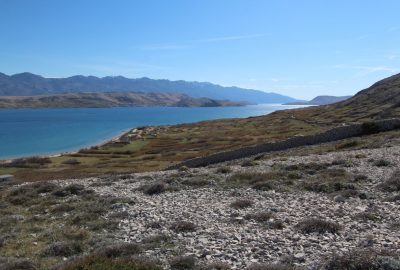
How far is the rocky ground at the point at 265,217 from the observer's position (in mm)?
13711

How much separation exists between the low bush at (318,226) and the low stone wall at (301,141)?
38.1 meters

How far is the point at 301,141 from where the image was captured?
182 feet

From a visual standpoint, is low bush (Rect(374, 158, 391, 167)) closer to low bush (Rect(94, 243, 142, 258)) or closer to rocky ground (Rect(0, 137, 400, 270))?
rocky ground (Rect(0, 137, 400, 270))

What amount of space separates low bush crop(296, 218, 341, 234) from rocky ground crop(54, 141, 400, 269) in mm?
34

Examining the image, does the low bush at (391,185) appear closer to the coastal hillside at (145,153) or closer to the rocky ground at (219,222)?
the rocky ground at (219,222)

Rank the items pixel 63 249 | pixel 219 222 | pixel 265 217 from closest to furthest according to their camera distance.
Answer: pixel 63 249 < pixel 265 217 < pixel 219 222

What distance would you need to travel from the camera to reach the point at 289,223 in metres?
17.2

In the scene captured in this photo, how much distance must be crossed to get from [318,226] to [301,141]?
40583 millimetres

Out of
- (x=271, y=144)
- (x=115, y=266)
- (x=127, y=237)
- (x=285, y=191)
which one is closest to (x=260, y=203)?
(x=285, y=191)

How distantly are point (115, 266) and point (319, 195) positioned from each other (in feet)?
45.8

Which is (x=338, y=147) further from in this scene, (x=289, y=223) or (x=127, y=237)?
(x=127, y=237)

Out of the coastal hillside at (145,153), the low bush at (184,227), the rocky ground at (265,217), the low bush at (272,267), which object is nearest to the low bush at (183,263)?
the rocky ground at (265,217)

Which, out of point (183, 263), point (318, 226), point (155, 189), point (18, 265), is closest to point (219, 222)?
point (318, 226)

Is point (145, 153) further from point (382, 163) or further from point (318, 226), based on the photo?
point (318, 226)
